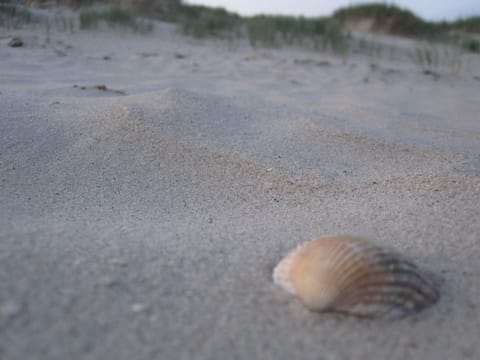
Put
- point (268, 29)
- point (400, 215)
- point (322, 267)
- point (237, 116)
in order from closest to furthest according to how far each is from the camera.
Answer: point (322, 267), point (400, 215), point (237, 116), point (268, 29)

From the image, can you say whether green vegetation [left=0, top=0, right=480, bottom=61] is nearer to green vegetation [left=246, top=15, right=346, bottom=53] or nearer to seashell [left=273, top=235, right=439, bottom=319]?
green vegetation [left=246, top=15, right=346, bottom=53]

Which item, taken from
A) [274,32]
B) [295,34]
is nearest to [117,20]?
[274,32]

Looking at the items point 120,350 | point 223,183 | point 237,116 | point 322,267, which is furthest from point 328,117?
point 120,350

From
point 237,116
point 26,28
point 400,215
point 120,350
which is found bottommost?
point 120,350

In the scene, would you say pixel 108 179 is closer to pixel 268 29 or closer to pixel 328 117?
pixel 328 117

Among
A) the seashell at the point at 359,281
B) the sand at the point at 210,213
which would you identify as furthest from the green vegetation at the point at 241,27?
the seashell at the point at 359,281

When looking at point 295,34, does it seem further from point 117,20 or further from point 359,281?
point 359,281
